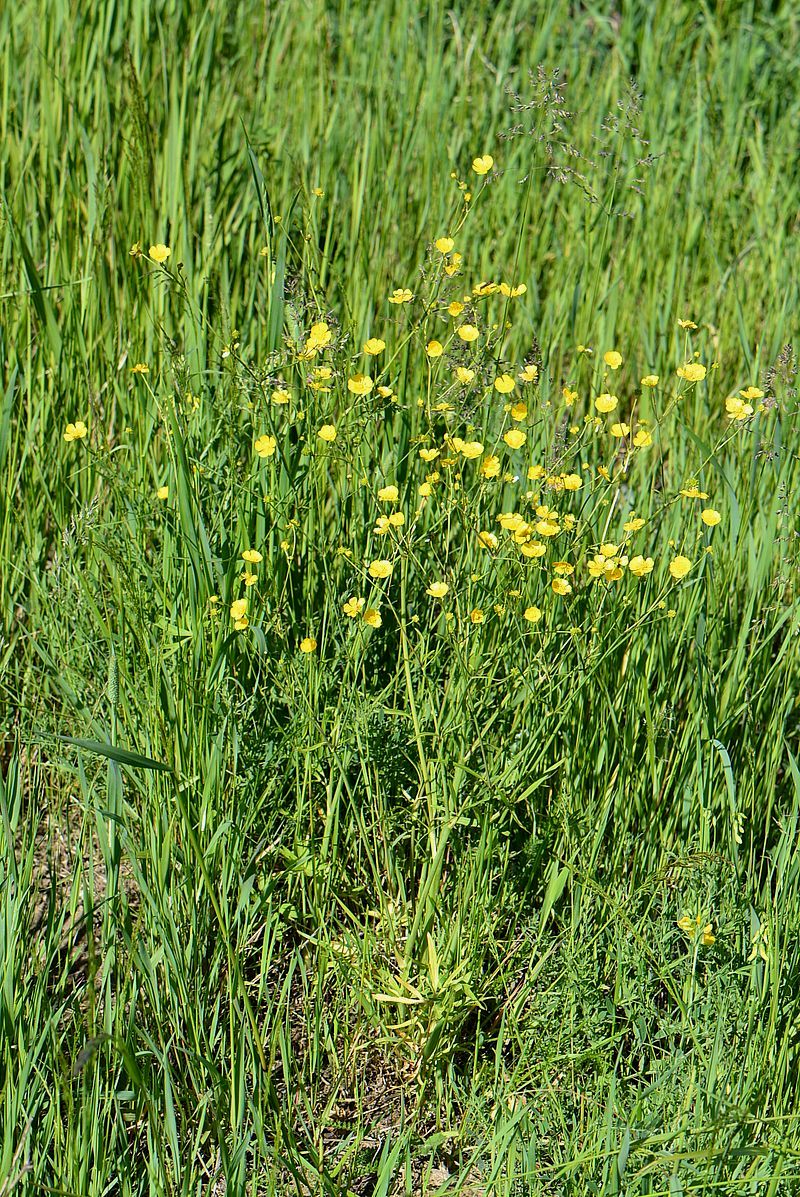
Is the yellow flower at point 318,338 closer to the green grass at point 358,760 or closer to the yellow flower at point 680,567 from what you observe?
the green grass at point 358,760

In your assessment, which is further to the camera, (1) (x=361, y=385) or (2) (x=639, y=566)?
(1) (x=361, y=385)

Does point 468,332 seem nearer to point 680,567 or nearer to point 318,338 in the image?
point 318,338

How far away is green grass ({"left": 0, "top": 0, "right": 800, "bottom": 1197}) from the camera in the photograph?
5.51 ft

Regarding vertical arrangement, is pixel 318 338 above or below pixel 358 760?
above

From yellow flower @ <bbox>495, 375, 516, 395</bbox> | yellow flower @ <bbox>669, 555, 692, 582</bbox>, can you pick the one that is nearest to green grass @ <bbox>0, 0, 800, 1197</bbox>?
yellow flower @ <bbox>495, 375, 516, 395</bbox>

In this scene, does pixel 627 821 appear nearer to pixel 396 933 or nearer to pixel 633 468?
pixel 396 933

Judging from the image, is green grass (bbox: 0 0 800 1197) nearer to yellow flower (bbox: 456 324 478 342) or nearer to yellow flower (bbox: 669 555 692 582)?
yellow flower (bbox: 456 324 478 342)

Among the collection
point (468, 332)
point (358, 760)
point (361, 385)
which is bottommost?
point (358, 760)

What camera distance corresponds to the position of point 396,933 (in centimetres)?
195

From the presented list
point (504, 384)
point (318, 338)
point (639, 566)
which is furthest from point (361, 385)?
point (639, 566)

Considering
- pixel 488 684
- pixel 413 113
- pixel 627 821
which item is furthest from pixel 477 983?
pixel 413 113

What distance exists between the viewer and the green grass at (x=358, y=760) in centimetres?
168

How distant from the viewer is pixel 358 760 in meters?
1.97

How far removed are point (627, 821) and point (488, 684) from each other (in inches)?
16.7
